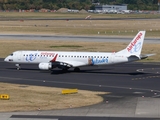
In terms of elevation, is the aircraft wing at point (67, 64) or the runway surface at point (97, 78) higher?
the aircraft wing at point (67, 64)

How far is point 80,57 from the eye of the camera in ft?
236

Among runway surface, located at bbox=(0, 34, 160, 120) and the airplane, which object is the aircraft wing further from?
runway surface, located at bbox=(0, 34, 160, 120)

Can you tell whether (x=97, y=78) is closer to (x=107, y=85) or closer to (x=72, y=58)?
(x=107, y=85)

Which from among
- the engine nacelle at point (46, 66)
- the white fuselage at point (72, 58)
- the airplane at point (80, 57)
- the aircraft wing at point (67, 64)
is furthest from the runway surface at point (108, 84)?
the white fuselage at point (72, 58)

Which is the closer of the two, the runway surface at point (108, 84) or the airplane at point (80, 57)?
the runway surface at point (108, 84)

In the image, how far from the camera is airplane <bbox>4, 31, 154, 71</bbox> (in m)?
69.2

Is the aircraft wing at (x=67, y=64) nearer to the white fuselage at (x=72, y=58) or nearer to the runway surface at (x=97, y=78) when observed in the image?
the white fuselage at (x=72, y=58)

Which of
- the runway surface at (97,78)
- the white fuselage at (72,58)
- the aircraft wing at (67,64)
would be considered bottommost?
the runway surface at (97,78)

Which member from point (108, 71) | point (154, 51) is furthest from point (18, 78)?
point (154, 51)

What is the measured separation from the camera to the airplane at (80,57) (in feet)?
227

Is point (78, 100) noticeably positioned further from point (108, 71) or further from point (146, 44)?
point (146, 44)

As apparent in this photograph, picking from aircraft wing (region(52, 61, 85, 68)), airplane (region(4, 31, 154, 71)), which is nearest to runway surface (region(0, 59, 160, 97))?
aircraft wing (region(52, 61, 85, 68))

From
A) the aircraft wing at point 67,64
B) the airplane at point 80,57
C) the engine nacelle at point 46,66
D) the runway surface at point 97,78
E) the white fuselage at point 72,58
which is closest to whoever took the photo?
the runway surface at point 97,78

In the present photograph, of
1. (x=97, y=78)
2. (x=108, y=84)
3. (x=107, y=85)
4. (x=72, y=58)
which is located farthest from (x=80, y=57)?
(x=107, y=85)
